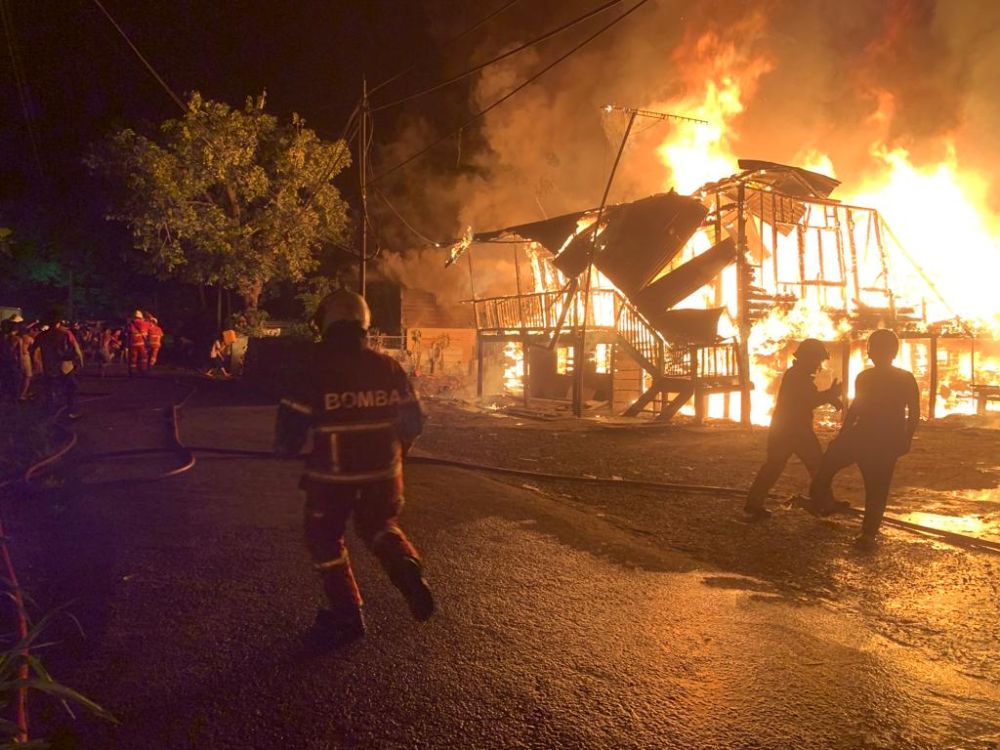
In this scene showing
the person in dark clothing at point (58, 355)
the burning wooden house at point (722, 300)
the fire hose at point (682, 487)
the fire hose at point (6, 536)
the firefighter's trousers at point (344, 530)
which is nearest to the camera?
the fire hose at point (6, 536)

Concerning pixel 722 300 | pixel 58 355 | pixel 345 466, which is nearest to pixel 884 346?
pixel 345 466

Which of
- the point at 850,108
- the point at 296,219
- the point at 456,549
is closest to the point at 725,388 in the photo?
the point at 456,549

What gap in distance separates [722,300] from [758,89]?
12.9 meters

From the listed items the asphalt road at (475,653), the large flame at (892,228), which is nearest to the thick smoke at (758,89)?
the large flame at (892,228)

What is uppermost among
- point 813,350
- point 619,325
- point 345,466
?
point 619,325

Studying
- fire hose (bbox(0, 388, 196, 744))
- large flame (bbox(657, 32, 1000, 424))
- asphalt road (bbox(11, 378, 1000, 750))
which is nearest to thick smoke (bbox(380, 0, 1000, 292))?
large flame (bbox(657, 32, 1000, 424))

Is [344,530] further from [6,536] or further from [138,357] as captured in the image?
[138,357]

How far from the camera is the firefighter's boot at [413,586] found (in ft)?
11.0

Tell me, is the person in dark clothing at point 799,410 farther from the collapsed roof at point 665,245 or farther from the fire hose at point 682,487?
→ the collapsed roof at point 665,245

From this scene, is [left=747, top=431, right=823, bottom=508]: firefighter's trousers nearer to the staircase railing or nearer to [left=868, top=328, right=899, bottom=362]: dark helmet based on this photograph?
[left=868, top=328, right=899, bottom=362]: dark helmet

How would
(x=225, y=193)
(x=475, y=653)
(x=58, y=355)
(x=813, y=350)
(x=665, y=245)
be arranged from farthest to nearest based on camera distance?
(x=225, y=193), (x=665, y=245), (x=58, y=355), (x=813, y=350), (x=475, y=653)

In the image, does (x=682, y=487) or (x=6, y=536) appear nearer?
(x=6, y=536)

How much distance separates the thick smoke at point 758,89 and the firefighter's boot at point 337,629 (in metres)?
19.8

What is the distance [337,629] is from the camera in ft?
11.4
